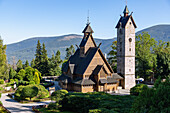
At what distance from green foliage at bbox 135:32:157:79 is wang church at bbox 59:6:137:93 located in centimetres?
984

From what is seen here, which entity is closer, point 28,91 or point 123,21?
point 28,91

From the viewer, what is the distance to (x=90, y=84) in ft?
125

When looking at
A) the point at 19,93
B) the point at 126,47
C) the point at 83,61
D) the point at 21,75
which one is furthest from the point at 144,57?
the point at 21,75

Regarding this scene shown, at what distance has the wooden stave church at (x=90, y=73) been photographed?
38.2 metres

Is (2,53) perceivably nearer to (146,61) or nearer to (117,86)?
(117,86)

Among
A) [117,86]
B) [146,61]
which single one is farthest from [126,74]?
[146,61]

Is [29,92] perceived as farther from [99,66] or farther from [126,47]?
[126,47]

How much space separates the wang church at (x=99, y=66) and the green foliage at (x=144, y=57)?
9837 mm

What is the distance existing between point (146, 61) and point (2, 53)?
38189mm

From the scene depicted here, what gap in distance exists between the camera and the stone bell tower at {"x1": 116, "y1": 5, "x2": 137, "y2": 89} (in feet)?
140

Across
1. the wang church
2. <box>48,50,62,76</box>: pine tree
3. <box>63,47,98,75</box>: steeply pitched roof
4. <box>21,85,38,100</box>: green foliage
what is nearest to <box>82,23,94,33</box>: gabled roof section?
the wang church

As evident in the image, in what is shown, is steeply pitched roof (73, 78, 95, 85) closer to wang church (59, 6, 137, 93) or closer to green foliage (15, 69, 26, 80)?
wang church (59, 6, 137, 93)

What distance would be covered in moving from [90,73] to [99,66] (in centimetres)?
224

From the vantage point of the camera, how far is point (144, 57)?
2050 inches
